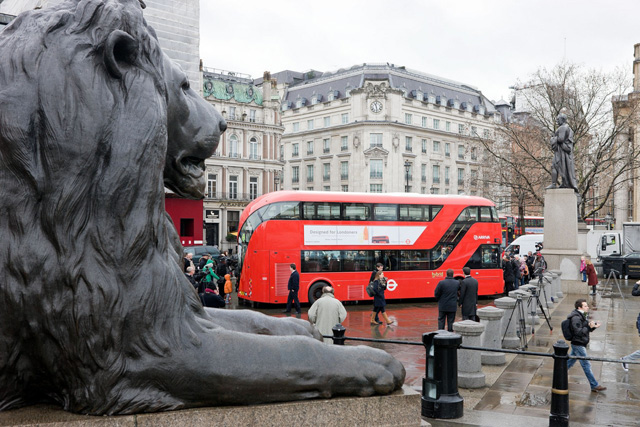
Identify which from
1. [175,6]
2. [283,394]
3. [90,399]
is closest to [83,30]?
[90,399]

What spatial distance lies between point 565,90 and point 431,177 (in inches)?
1315

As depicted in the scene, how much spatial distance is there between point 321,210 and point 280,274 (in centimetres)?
235

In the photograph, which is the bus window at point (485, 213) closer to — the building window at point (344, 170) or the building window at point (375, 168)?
the building window at point (375, 168)

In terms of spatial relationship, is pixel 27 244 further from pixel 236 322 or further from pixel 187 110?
pixel 236 322

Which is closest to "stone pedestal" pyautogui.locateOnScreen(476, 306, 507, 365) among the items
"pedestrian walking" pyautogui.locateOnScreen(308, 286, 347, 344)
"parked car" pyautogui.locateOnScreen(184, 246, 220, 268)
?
"pedestrian walking" pyautogui.locateOnScreen(308, 286, 347, 344)

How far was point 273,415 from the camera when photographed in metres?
2.28

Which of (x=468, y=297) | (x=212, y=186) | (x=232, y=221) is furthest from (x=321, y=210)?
(x=232, y=221)

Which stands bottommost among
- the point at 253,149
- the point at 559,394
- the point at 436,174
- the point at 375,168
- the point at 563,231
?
the point at 559,394

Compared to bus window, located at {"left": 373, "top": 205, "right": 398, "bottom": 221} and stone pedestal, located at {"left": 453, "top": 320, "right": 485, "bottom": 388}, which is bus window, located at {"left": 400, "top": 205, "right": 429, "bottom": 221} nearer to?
bus window, located at {"left": 373, "top": 205, "right": 398, "bottom": 221}

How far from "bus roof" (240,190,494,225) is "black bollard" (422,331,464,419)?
11.5 meters

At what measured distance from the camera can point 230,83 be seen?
186 ft

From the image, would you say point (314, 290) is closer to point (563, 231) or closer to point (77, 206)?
point (563, 231)

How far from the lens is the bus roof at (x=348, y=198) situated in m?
17.4

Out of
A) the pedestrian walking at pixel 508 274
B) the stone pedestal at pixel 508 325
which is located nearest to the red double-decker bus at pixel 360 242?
the pedestrian walking at pixel 508 274
